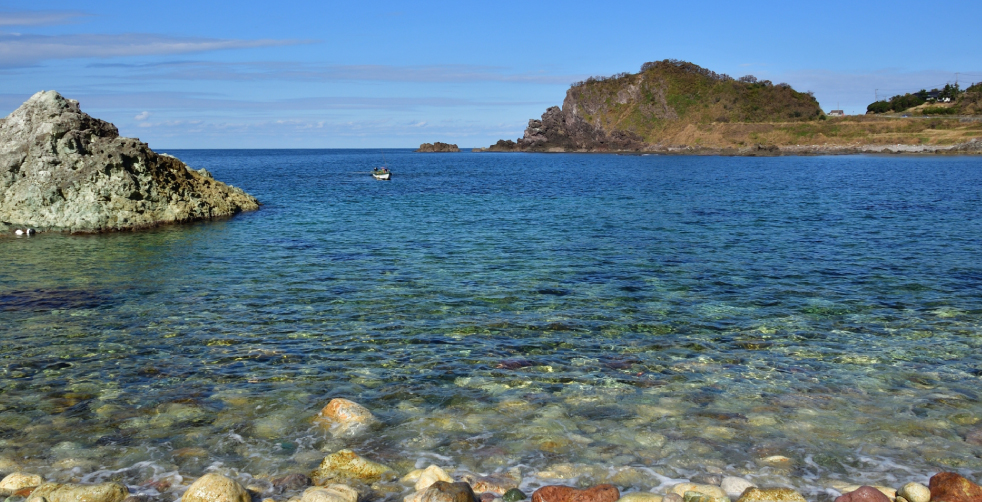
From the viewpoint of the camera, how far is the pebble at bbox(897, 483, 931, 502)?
24.4ft

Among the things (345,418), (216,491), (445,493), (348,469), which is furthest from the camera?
(345,418)

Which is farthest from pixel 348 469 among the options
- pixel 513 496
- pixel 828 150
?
pixel 828 150

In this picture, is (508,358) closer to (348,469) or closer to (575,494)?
(348,469)

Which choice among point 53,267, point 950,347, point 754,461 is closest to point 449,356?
point 754,461

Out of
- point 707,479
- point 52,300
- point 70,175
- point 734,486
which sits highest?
point 70,175

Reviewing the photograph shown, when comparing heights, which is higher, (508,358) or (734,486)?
(508,358)

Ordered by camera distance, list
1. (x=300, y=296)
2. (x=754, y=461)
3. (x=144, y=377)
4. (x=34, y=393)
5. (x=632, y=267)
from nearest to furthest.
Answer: (x=754, y=461), (x=34, y=393), (x=144, y=377), (x=300, y=296), (x=632, y=267)

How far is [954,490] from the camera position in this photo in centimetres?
736

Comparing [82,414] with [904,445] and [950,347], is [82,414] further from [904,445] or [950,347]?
[950,347]

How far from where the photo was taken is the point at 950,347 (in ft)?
44.2

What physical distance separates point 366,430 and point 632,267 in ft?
48.9

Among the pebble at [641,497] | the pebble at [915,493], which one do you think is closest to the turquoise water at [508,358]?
the pebble at [641,497]

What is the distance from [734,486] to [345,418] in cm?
566

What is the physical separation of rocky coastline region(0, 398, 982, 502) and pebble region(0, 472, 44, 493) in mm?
10
